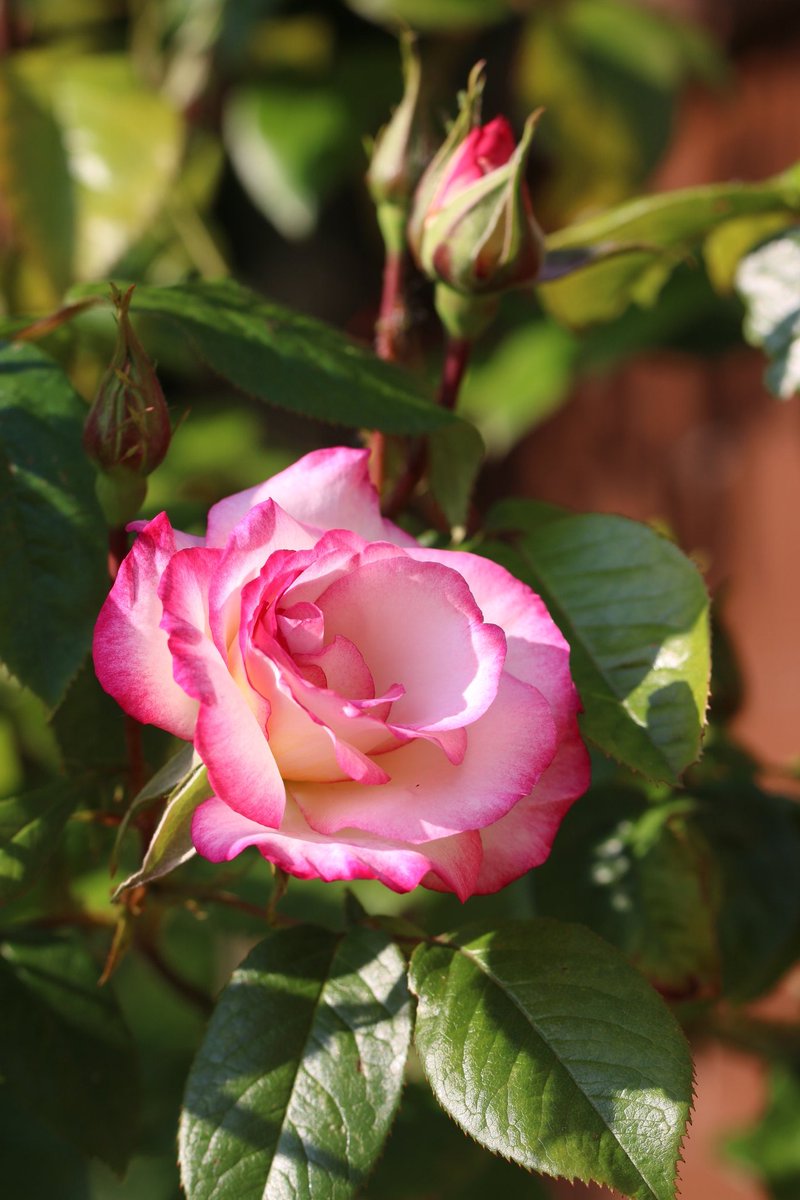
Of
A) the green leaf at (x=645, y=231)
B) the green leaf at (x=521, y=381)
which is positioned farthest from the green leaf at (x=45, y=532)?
the green leaf at (x=521, y=381)

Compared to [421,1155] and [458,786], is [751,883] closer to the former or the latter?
[421,1155]

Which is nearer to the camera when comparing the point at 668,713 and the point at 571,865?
the point at 668,713

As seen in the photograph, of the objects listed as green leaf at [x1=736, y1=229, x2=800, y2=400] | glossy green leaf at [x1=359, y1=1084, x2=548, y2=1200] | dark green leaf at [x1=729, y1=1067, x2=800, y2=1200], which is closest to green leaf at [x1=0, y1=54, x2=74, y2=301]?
green leaf at [x1=736, y1=229, x2=800, y2=400]

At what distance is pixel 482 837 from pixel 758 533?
1.43 metres

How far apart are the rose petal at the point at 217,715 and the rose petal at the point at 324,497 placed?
5cm

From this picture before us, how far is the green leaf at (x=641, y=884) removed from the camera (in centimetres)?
59

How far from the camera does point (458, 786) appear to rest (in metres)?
0.37

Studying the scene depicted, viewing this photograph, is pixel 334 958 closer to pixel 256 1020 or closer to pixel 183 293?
pixel 256 1020

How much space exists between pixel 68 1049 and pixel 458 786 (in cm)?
25

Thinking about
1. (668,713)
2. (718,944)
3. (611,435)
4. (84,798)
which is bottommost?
(611,435)

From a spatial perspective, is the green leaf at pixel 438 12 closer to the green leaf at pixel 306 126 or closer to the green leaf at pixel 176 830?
the green leaf at pixel 306 126

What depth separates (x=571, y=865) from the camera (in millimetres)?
637

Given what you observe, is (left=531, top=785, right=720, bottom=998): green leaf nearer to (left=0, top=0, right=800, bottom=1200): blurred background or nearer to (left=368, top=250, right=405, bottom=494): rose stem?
(left=0, top=0, right=800, bottom=1200): blurred background

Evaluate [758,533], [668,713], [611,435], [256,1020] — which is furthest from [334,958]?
[611,435]
